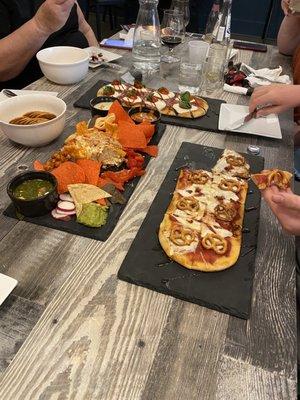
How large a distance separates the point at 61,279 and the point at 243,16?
5929mm

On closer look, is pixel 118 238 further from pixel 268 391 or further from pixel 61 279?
pixel 268 391

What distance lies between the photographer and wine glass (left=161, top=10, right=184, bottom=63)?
87.0 inches

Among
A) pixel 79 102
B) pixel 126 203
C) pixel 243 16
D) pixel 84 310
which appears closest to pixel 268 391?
pixel 84 310

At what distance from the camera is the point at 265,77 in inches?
76.7

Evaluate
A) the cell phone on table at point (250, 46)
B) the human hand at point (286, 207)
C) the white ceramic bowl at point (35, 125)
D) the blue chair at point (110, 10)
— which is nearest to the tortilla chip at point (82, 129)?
the white ceramic bowl at point (35, 125)

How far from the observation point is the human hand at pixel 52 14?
5.08 ft

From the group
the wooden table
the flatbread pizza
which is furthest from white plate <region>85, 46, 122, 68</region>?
the wooden table

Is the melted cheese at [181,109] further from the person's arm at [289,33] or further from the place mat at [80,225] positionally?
the person's arm at [289,33]

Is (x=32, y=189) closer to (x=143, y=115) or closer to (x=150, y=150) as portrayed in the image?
(x=150, y=150)

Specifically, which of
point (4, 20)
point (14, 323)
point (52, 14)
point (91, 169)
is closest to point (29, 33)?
point (52, 14)

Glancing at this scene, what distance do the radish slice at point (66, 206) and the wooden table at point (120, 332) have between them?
0.27 ft

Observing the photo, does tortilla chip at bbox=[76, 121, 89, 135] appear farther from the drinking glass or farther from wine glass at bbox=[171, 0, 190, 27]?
wine glass at bbox=[171, 0, 190, 27]

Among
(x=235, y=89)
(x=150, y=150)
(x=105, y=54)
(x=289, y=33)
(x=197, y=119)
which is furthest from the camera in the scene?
(x=289, y=33)

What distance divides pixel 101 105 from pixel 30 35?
559mm
